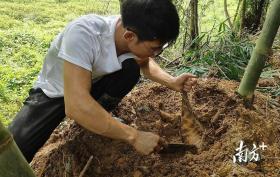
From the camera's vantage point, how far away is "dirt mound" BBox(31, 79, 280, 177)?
5.87 feet

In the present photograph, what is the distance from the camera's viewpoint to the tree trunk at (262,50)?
Answer: 1629 millimetres

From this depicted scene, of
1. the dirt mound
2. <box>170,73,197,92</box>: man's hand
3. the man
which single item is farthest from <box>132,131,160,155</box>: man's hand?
<box>170,73,197,92</box>: man's hand

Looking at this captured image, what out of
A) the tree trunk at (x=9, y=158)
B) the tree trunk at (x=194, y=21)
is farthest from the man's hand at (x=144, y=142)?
the tree trunk at (x=194, y=21)

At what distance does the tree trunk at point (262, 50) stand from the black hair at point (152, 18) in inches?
14.9

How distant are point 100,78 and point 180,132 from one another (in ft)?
1.64

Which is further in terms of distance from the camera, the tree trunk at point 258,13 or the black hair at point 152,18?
the tree trunk at point 258,13

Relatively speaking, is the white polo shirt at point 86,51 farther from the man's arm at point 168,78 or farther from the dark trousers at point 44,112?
the man's arm at point 168,78

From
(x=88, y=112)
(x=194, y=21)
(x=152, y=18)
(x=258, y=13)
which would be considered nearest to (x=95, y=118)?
(x=88, y=112)

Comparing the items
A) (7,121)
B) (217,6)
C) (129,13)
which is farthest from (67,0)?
(129,13)

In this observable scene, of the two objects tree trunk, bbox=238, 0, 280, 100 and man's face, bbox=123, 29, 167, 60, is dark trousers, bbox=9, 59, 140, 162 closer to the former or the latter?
man's face, bbox=123, 29, 167, 60

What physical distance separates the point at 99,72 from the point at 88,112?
0.28 metres

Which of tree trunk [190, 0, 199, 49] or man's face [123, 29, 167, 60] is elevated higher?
man's face [123, 29, 167, 60]

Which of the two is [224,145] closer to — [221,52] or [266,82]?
[266,82]

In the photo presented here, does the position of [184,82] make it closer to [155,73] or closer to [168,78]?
[168,78]
